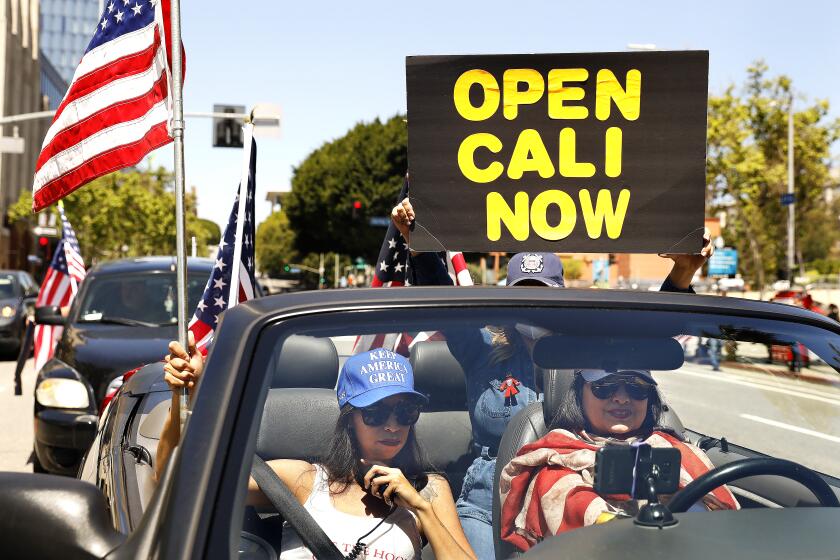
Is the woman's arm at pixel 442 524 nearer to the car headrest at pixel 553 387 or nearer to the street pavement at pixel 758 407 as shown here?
the car headrest at pixel 553 387

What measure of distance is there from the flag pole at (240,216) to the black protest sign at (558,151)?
142 cm

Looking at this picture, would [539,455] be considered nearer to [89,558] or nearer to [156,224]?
[89,558]

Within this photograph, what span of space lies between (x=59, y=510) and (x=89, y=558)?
9 cm

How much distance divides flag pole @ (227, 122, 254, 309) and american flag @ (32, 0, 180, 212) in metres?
0.38

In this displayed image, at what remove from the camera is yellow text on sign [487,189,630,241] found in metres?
3.30

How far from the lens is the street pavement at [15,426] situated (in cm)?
812

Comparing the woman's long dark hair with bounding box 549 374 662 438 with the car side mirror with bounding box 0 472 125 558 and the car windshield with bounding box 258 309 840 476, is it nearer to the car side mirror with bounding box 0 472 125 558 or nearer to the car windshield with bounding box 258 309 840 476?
the car windshield with bounding box 258 309 840 476

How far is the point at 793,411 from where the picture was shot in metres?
2.48

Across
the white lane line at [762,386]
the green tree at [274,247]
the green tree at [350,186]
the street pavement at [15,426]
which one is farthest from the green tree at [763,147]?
the green tree at [274,247]

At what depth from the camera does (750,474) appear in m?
2.12

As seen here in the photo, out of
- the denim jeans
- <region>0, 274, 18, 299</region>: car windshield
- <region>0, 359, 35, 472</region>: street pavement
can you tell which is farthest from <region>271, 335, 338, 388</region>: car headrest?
<region>0, 274, 18, 299</region>: car windshield

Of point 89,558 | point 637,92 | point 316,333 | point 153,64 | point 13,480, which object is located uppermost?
point 153,64

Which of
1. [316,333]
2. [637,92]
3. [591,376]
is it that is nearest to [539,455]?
[591,376]

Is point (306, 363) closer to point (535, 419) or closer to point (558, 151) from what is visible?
point (535, 419)
